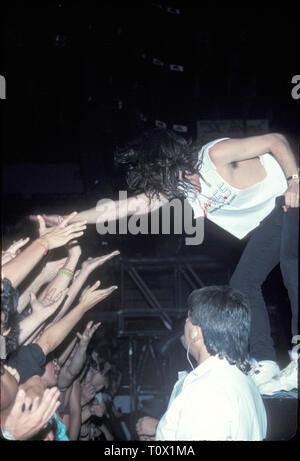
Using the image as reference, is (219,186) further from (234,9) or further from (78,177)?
(78,177)

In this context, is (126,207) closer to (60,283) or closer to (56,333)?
(60,283)

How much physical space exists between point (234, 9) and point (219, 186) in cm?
330

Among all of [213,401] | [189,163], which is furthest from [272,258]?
[213,401]

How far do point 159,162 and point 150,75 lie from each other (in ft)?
9.43

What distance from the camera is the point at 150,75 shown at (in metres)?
5.48

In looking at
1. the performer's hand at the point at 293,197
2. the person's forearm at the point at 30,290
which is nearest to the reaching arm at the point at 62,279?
the person's forearm at the point at 30,290

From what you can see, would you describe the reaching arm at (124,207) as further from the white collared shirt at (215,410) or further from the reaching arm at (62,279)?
the white collared shirt at (215,410)

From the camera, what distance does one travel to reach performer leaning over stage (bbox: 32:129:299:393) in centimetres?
262

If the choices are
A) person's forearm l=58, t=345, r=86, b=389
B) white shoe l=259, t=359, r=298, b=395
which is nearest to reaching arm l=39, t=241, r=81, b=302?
person's forearm l=58, t=345, r=86, b=389

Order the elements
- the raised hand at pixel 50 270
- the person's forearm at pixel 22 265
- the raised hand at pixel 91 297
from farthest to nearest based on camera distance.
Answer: the raised hand at pixel 50 270, the raised hand at pixel 91 297, the person's forearm at pixel 22 265

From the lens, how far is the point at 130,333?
4898 millimetres

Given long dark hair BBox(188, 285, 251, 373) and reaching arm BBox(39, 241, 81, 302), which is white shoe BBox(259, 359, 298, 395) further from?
reaching arm BBox(39, 241, 81, 302)

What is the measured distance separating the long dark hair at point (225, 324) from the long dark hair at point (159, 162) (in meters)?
0.82

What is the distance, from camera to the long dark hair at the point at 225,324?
2.24 m
